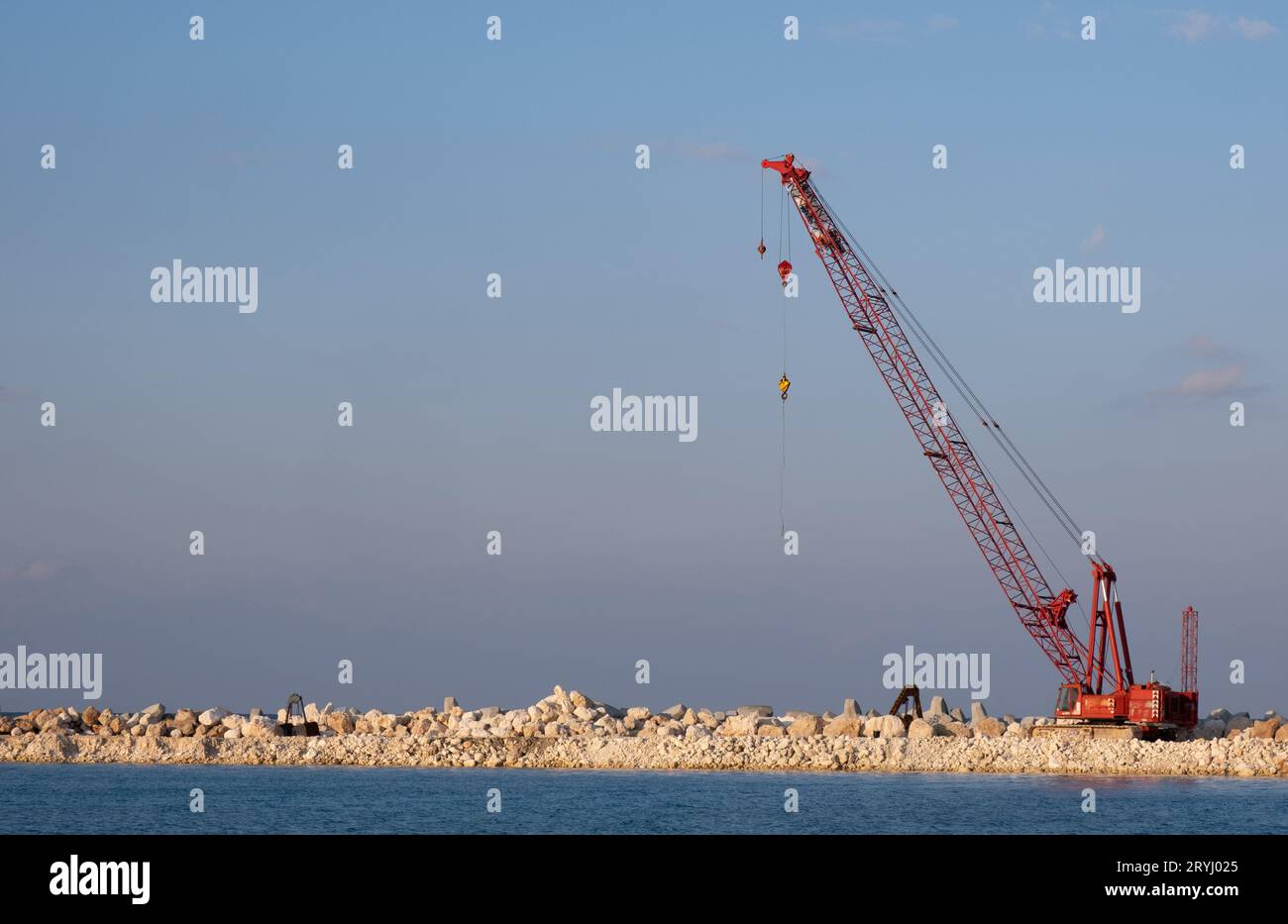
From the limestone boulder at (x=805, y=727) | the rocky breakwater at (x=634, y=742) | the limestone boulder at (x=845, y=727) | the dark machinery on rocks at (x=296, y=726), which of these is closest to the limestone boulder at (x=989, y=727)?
the rocky breakwater at (x=634, y=742)

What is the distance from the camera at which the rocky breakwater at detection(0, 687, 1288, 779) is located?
75.4 metres

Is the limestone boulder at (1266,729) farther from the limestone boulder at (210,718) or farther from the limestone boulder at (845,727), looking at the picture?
the limestone boulder at (210,718)

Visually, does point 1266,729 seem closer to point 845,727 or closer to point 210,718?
point 845,727

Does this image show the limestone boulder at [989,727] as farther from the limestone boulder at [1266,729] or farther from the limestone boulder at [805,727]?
the limestone boulder at [1266,729]

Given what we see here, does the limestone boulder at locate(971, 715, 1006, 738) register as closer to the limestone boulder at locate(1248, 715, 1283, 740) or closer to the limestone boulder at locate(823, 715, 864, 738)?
the limestone boulder at locate(823, 715, 864, 738)

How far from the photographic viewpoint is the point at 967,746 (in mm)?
76812

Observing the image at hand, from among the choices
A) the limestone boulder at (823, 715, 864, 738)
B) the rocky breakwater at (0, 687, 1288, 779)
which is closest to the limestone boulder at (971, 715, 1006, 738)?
the rocky breakwater at (0, 687, 1288, 779)

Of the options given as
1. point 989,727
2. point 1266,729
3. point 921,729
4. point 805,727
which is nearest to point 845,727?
point 805,727

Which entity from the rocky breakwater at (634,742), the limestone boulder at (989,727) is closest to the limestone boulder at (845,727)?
the rocky breakwater at (634,742)

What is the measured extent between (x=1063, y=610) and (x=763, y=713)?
64.9 ft

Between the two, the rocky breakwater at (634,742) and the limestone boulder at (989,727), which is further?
the limestone boulder at (989,727)

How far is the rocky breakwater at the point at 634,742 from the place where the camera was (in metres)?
75.4
